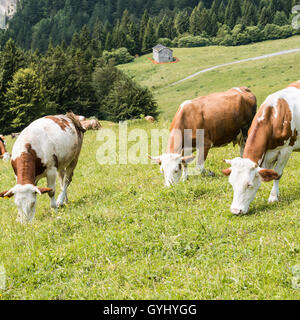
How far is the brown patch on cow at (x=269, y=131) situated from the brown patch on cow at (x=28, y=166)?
5.42 meters

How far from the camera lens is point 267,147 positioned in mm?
8664

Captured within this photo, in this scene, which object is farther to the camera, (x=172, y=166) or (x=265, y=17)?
(x=265, y=17)

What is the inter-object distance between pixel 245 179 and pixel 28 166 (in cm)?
550

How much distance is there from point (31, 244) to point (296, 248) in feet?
17.1

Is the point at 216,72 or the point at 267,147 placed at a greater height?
the point at 267,147

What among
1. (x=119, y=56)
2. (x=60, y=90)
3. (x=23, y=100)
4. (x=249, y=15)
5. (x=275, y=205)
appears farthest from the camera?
(x=249, y=15)

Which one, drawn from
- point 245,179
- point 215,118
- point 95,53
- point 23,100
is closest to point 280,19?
point 95,53

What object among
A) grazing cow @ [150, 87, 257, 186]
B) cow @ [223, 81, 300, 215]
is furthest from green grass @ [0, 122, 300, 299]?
grazing cow @ [150, 87, 257, 186]

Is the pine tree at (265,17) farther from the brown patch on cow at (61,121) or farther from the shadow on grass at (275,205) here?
the shadow on grass at (275,205)

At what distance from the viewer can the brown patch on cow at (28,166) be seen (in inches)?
364

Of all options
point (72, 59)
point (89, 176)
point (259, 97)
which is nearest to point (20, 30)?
point (72, 59)

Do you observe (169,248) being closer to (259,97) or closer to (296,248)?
(296,248)

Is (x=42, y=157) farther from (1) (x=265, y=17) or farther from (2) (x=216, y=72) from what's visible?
(1) (x=265, y=17)

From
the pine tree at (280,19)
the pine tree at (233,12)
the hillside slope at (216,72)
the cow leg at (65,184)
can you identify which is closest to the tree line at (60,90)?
the hillside slope at (216,72)
